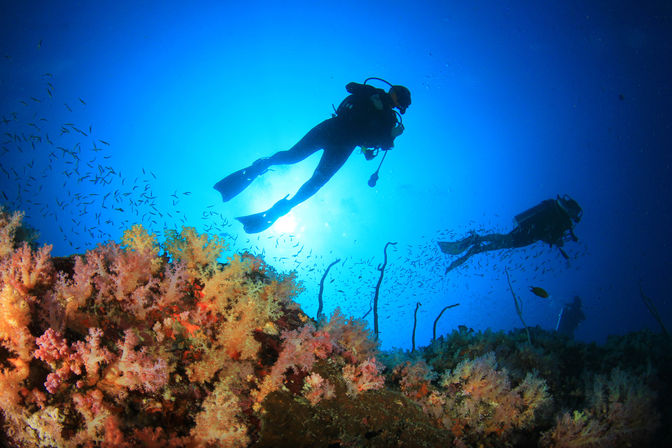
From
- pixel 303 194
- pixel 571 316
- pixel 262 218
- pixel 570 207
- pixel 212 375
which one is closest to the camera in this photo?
pixel 212 375

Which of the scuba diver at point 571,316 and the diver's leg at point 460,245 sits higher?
the diver's leg at point 460,245

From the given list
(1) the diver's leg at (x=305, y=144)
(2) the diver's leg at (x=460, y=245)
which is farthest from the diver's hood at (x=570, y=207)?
(1) the diver's leg at (x=305, y=144)

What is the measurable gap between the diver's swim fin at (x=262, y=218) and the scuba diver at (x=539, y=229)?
32.0 feet

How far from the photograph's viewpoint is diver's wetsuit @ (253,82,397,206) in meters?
8.60

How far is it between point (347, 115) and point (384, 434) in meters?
8.27

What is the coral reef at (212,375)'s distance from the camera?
181cm

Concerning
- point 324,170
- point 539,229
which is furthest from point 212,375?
point 539,229

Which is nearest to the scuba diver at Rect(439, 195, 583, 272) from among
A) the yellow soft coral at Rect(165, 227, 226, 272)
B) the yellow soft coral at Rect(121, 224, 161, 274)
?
the yellow soft coral at Rect(165, 227, 226, 272)

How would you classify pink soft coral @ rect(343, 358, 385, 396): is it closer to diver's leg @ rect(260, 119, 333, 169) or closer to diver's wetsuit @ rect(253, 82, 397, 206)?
diver's wetsuit @ rect(253, 82, 397, 206)

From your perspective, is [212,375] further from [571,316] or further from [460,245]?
[571,316]

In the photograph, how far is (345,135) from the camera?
8.73 m

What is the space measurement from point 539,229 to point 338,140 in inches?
421

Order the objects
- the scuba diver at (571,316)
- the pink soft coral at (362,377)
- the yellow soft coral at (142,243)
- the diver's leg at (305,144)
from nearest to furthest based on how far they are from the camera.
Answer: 1. the yellow soft coral at (142,243)
2. the pink soft coral at (362,377)
3. the diver's leg at (305,144)
4. the scuba diver at (571,316)

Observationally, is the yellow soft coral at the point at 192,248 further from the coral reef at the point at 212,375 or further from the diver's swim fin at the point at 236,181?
the diver's swim fin at the point at 236,181
